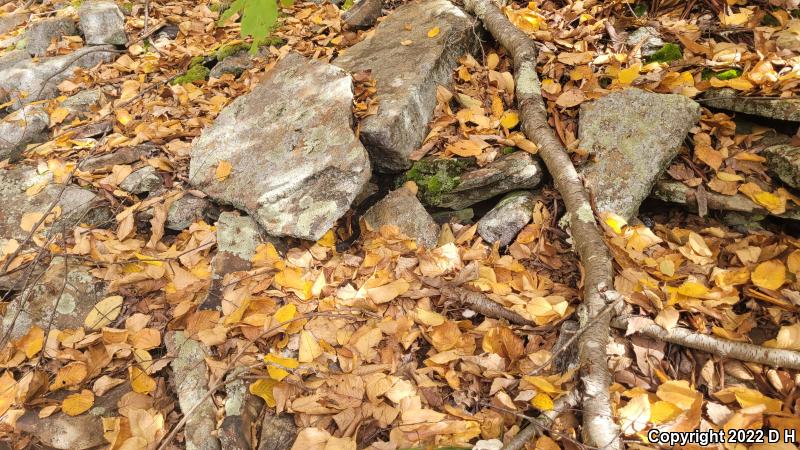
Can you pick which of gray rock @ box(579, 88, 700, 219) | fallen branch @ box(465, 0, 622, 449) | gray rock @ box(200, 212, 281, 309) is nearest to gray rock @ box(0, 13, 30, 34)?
gray rock @ box(200, 212, 281, 309)

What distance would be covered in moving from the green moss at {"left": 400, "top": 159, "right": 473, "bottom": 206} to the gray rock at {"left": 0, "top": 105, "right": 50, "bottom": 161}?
131 inches

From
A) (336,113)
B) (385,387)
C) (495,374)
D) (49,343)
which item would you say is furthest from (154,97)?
(495,374)

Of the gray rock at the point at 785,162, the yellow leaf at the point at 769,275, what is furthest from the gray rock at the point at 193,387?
the gray rock at the point at 785,162

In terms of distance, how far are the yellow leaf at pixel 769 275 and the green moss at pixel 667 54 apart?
1.65 m

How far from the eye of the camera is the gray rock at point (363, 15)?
459 cm

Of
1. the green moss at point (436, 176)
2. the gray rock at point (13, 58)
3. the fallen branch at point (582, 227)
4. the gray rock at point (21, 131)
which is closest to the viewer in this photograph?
the fallen branch at point (582, 227)

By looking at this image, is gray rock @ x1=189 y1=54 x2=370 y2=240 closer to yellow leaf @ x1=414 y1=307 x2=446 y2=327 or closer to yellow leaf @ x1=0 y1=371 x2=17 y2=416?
yellow leaf @ x1=414 y1=307 x2=446 y2=327

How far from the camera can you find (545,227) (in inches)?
110

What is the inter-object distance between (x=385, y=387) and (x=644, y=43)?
9.90ft

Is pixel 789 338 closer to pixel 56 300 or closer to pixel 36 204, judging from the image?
pixel 56 300

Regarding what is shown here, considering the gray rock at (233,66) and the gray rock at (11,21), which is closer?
the gray rock at (233,66)

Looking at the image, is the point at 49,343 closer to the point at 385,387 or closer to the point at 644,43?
the point at 385,387

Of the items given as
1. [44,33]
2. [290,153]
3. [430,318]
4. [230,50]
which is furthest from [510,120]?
[44,33]

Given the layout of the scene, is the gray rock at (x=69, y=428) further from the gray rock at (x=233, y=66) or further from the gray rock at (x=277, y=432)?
the gray rock at (x=233, y=66)
